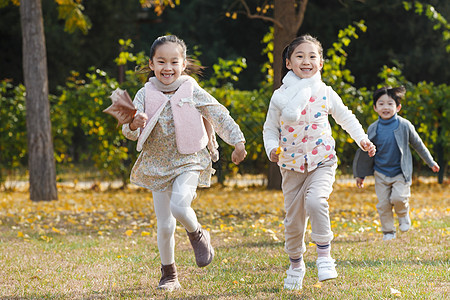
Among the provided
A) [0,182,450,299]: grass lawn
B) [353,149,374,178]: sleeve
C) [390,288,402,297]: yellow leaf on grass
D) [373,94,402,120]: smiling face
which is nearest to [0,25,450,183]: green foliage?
[0,182,450,299]: grass lawn

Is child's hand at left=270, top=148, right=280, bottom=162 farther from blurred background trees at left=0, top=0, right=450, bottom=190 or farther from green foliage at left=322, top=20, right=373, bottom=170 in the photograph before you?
green foliage at left=322, top=20, right=373, bottom=170

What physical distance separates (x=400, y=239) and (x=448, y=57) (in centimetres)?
1609

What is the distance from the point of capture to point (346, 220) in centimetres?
762

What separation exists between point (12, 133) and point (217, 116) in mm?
8757

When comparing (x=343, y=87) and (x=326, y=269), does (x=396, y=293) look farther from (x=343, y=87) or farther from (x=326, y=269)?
(x=343, y=87)

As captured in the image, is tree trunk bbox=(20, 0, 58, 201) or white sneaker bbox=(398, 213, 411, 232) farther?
tree trunk bbox=(20, 0, 58, 201)

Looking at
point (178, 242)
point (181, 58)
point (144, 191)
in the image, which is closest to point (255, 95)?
point (144, 191)

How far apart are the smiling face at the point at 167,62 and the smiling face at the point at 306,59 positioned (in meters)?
0.76

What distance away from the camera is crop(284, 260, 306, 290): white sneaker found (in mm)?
3918

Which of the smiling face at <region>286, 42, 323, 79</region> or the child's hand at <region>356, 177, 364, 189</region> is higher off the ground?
the smiling face at <region>286, 42, 323, 79</region>

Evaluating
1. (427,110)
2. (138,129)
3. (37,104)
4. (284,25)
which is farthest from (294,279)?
(427,110)

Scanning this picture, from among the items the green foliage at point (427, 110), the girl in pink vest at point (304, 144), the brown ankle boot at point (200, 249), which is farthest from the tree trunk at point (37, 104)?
the girl in pink vest at point (304, 144)

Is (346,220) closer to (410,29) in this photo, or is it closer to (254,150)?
(254,150)

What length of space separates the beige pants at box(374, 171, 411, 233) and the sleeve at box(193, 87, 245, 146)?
2.60m
